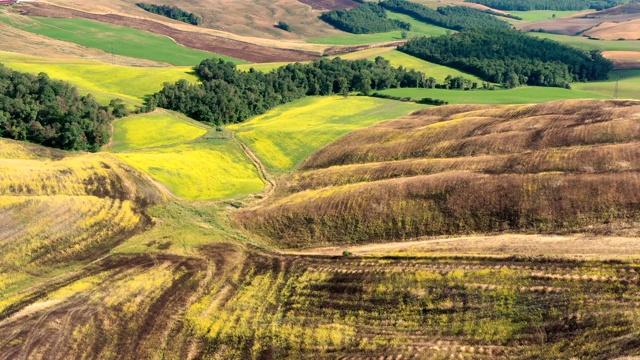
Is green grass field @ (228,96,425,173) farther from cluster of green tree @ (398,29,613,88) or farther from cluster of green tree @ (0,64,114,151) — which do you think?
cluster of green tree @ (398,29,613,88)

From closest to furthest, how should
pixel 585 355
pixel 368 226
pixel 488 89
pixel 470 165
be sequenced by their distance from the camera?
pixel 585 355, pixel 368 226, pixel 470 165, pixel 488 89

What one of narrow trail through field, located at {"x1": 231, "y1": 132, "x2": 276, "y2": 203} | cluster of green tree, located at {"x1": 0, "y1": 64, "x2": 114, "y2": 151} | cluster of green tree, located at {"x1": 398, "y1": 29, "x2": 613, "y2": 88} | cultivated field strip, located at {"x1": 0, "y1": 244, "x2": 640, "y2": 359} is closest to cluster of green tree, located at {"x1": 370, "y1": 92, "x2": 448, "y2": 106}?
cluster of green tree, located at {"x1": 398, "y1": 29, "x2": 613, "y2": 88}

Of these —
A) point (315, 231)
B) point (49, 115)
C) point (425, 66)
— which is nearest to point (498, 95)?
point (425, 66)

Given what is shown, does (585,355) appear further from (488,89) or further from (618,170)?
(488,89)

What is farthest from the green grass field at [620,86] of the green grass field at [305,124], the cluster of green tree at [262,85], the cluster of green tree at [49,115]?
the cluster of green tree at [49,115]

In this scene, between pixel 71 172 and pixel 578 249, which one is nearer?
pixel 578 249

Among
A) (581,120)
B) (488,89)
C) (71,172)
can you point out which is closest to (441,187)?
(581,120)
